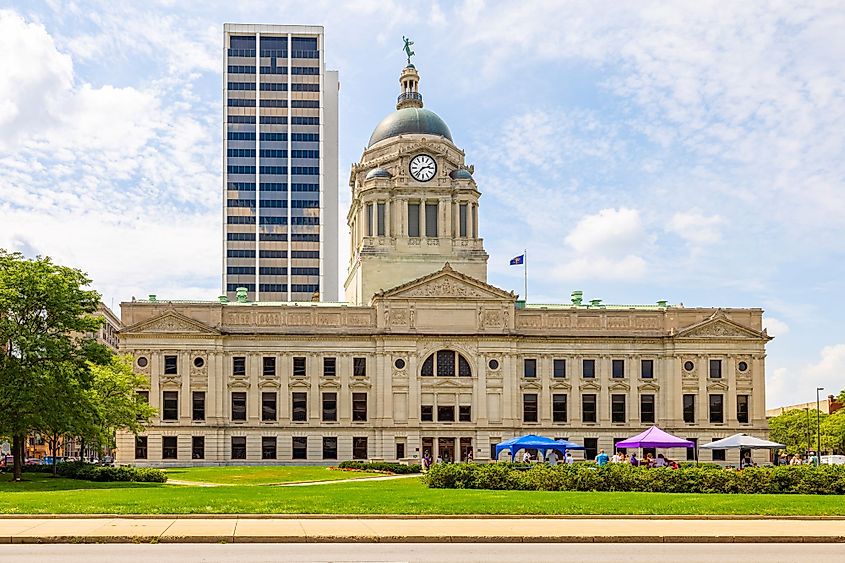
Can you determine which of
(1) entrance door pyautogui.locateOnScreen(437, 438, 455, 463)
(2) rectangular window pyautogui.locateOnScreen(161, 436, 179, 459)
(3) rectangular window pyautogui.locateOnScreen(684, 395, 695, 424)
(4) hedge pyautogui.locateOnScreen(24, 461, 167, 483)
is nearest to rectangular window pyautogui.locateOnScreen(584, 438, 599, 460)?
(3) rectangular window pyautogui.locateOnScreen(684, 395, 695, 424)


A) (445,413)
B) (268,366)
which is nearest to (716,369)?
(445,413)

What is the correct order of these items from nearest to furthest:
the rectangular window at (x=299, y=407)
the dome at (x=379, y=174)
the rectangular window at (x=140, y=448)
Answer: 1. the rectangular window at (x=140, y=448)
2. the rectangular window at (x=299, y=407)
3. the dome at (x=379, y=174)

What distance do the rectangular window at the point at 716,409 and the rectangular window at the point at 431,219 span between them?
31218 mm

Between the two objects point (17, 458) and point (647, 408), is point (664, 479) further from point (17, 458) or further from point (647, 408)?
point (647, 408)

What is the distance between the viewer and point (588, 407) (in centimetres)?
10319

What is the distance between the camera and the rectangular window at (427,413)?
332 ft

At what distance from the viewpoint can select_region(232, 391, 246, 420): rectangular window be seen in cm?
10031

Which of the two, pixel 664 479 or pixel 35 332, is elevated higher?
pixel 35 332

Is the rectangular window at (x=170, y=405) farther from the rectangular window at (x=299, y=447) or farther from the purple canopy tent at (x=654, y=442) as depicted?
the purple canopy tent at (x=654, y=442)

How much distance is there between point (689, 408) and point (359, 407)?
3038 centimetres

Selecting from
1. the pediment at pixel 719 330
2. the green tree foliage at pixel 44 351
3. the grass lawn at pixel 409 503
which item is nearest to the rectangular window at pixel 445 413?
the pediment at pixel 719 330

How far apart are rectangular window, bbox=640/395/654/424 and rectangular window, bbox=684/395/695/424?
119 inches

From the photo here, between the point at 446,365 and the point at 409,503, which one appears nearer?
the point at 409,503

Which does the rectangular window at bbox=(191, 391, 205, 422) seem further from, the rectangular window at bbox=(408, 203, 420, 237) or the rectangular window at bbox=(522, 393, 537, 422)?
the rectangular window at bbox=(522, 393, 537, 422)
